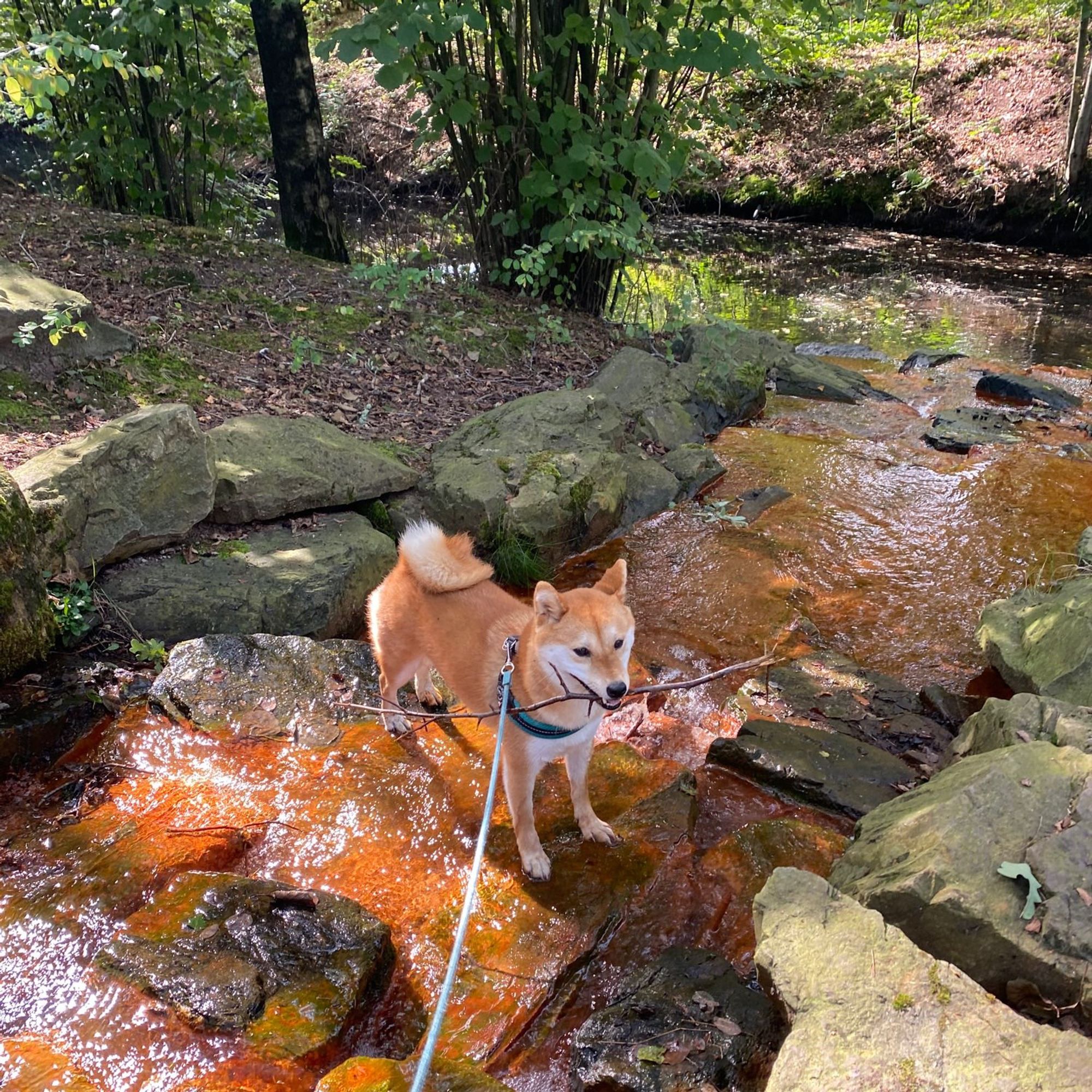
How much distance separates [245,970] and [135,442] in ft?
10.5

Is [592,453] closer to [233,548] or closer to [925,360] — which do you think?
[233,548]

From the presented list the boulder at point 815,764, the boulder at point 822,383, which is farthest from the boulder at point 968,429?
the boulder at point 815,764

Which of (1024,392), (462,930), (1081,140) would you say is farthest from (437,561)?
(1081,140)

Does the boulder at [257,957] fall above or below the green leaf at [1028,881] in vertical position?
below

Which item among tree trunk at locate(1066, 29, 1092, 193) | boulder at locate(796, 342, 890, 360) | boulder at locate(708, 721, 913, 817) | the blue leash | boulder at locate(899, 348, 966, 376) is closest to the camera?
the blue leash

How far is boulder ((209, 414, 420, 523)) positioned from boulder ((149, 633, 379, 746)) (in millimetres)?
1076

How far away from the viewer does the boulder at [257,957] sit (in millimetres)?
2590

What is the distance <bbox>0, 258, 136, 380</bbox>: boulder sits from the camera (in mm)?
5559

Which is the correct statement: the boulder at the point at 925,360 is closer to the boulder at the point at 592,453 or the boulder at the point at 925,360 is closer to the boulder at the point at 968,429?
the boulder at the point at 968,429

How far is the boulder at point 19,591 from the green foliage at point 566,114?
4413 millimetres

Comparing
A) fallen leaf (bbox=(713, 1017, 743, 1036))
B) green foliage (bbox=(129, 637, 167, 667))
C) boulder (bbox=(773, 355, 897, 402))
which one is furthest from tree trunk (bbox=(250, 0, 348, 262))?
fallen leaf (bbox=(713, 1017, 743, 1036))

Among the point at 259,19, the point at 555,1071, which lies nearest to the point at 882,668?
the point at 555,1071

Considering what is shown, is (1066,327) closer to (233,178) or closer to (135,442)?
(233,178)

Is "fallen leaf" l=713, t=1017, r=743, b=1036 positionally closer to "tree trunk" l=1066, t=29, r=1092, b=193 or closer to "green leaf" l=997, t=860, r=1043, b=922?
"green leaf" l=997, t=860, r=1043, b=922
